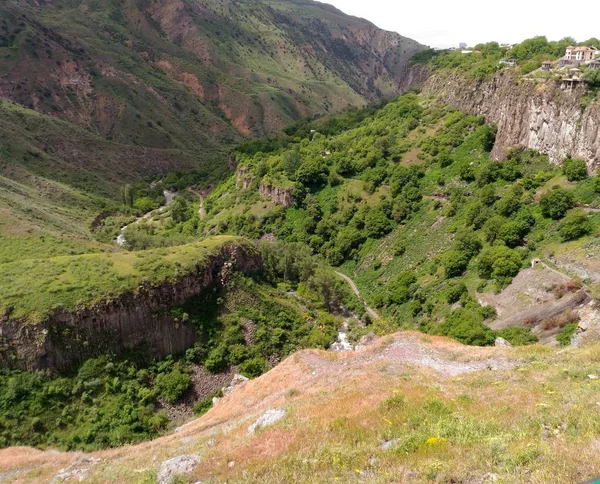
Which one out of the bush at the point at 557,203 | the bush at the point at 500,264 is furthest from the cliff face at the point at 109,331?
the bush at the point at 557,203

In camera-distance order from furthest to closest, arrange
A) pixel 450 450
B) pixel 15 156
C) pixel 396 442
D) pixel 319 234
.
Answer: pixel 15 156 < pixel 319 234 < pixel 396 442 < pixel 450 450

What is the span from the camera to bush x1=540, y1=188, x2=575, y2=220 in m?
50.8

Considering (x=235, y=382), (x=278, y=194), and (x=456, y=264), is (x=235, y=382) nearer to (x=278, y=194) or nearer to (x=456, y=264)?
(x=456, y=264)

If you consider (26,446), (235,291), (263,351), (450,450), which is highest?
(450,450)

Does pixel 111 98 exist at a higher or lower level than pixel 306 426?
higher

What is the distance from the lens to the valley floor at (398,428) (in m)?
12.5

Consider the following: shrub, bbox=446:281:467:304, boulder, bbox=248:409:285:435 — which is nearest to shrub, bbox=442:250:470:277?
shrub, bbox=446:281:467:304

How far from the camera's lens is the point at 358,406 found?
20.0 m

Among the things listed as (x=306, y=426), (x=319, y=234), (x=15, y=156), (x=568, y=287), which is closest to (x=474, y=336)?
(x=568, y=287)

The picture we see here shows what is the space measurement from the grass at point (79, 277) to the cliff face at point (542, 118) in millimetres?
50151

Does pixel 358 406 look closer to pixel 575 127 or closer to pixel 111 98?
pixel 575 127

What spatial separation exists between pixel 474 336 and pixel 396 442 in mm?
29235

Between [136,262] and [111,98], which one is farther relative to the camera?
[111,98]

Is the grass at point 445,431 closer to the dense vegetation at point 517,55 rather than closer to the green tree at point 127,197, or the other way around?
the dense vegetation at point 517,55
